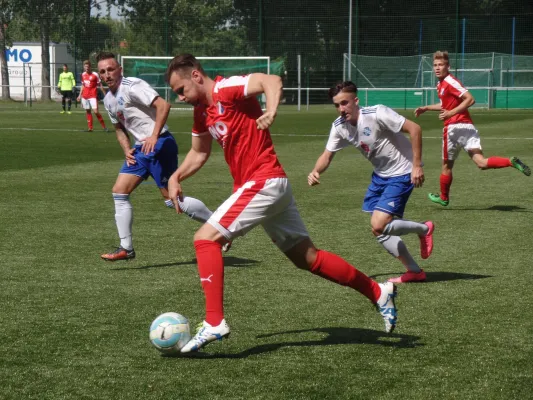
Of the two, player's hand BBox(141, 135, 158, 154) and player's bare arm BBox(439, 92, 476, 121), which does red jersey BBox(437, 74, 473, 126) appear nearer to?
player's bare arm BBox(439, 92, 476, 121)

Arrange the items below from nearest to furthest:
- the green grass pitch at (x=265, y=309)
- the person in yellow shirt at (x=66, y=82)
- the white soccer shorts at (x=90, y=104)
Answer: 1. the green grass pitch at (x=265, y=309)
2. the white soccer shorts at (x=90, y=104)
3. the person in yellow shirt at (x=66, y=82)

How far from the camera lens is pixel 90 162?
1864cm

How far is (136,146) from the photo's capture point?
8977mm

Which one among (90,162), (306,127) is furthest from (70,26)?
(90,162)

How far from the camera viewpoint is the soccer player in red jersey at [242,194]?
17.5 feet

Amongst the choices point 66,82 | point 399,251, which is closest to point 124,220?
point 399,251

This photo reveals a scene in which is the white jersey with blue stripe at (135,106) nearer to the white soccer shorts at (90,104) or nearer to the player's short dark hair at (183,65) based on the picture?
the player's short dark hair at (183,65)

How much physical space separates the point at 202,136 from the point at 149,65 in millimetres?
39009

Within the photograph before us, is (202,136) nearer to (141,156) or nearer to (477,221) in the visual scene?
(141,156)

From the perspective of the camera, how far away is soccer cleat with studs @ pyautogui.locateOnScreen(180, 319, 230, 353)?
208 inches

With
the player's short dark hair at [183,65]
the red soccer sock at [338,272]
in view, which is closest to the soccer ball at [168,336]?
the red soccer sock at [338,272]

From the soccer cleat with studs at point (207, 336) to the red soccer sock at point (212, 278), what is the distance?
34 mm

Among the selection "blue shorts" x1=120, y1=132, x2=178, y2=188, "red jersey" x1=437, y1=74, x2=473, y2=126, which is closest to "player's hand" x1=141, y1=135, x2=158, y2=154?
"blue shorts" x1=120, y1=132, x2=178, y2=188

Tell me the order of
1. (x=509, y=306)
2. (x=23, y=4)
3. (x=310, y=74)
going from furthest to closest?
(x=23, y=4), (x=310, y=74), (x=509, y=306)
